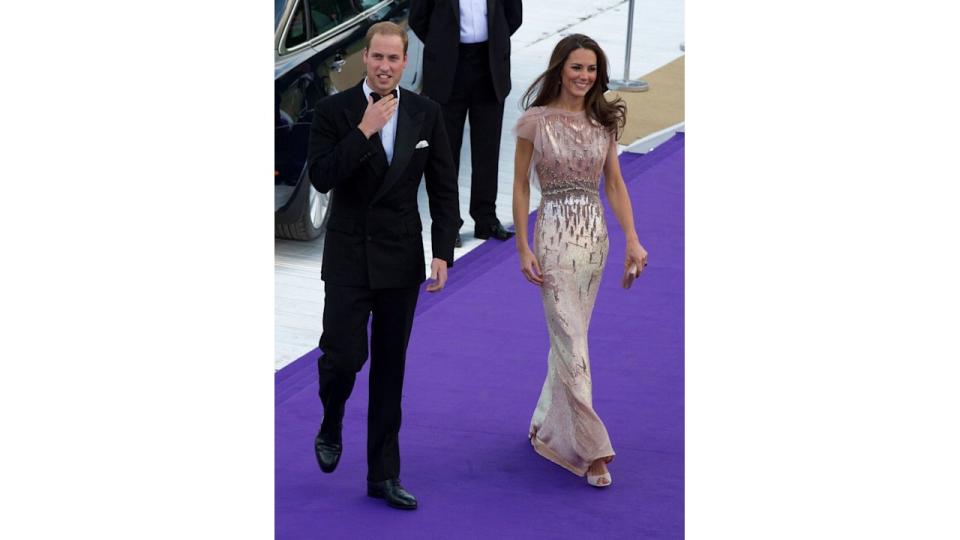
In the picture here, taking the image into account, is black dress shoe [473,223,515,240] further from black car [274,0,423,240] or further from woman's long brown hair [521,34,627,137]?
woman's long brown hair [521,34,627,137]

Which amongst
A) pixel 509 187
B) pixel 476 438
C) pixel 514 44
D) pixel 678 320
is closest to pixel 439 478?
pixel 476 438

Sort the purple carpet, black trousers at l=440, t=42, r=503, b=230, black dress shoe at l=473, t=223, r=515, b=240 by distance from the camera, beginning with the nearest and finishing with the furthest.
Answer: the purple carpet < black trousers at l=440, t=42, r=503, b=230 < black dress shoe at l=473, t=223, r=515, b=240

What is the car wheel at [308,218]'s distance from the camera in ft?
31.7

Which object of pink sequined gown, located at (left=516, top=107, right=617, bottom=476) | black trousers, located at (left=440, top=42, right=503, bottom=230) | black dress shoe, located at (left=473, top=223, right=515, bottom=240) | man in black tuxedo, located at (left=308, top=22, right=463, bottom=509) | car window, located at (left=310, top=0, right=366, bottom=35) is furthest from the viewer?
black dress shoe, located at (left=473, top=223, right=515, bottom=240)

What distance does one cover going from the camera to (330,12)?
9750 mm

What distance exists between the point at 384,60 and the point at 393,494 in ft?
5.51

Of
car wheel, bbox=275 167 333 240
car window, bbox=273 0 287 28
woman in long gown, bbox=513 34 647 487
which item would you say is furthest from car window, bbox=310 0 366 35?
woman in long gown, bbox=513 34 647 487

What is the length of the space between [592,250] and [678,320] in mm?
1949

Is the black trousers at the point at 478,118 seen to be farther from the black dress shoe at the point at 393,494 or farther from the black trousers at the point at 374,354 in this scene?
the black dress shoe at the point at 393,494

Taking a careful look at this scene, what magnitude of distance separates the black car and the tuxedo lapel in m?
2.64

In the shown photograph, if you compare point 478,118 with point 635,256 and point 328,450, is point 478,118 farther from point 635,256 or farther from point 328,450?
point 328,450

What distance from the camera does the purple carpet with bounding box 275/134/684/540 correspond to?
256 inches

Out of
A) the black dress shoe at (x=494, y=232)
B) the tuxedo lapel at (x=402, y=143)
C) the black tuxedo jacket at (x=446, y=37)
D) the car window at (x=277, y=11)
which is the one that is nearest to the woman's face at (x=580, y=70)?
the tuxedo lapel at (x=402, y=143)

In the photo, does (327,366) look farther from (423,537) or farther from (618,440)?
(618,440)
